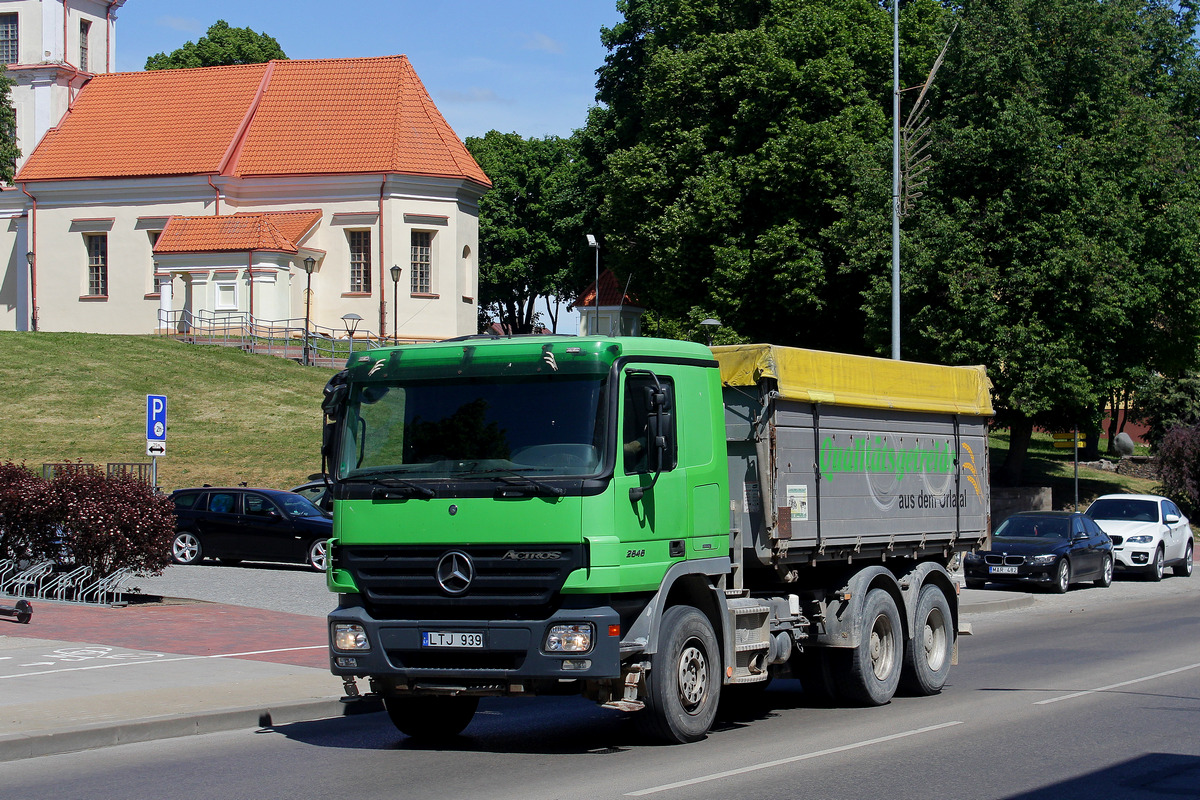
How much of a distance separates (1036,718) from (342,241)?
48380 mm

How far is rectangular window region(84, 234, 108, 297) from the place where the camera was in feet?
189

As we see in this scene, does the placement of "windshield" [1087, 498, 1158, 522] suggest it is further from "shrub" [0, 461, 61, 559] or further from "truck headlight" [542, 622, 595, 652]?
"truck headlight" [542, 622, 595, 652]

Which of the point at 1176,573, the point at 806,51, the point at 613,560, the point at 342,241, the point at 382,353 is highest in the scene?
the point at 806,51

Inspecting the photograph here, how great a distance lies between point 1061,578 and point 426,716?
57.9 feet

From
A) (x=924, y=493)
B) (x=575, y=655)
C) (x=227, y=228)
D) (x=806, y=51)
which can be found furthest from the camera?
(x=227, y=228)

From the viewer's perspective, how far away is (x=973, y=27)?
1425 inches

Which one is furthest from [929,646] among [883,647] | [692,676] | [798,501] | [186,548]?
[186,548]

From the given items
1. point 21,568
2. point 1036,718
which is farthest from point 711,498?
point 21,568

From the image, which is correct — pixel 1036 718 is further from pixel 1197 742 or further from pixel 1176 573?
pixel 1176 573

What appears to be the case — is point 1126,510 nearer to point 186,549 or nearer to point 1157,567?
point 1157,567

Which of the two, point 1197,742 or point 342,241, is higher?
Result: point 342,241

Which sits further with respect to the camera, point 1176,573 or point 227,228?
point 227,228

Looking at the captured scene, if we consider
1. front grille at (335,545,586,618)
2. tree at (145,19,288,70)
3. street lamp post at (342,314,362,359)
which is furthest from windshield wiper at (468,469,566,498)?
tree at (145,19,288,70)

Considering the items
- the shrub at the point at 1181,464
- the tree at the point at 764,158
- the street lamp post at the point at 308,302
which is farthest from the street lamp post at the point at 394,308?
the shrub at the point at 1181,464
